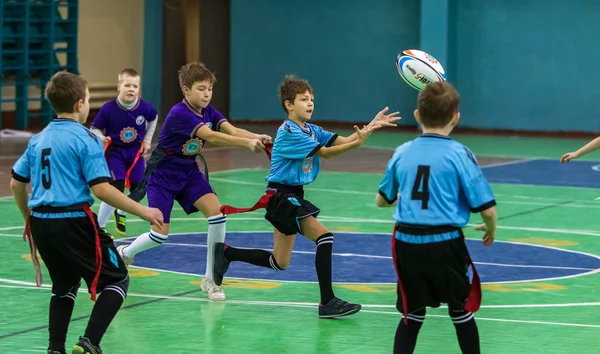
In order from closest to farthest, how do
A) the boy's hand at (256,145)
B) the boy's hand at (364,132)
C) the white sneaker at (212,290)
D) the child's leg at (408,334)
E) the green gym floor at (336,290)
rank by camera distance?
the child's leg at (408,334)
the green gym floor at (336,290)
the boy's hand at (364,132)
the boy's hand at (256,145)
the white sneaker at (212,290)

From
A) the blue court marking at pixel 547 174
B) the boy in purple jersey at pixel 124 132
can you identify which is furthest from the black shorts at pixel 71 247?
the blue court marking at pixel 547 174

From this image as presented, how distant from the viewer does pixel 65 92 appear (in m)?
6.65

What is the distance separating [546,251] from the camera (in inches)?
448

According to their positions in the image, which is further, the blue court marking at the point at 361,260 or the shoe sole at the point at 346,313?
the blue court marking at the point at 361,260

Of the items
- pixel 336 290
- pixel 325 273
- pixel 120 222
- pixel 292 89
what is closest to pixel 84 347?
pixel 325 273

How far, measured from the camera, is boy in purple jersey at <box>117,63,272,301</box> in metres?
9.06

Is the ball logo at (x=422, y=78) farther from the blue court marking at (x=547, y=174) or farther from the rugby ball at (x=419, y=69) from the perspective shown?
the blue court marking at (x=547, y=174)

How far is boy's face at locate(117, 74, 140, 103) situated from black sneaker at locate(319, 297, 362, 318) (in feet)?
13.9

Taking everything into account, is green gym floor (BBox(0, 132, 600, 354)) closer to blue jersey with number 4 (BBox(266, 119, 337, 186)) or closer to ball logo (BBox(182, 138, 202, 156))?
blue jersey with number 4 (BBox(266, 119, 337, 186))

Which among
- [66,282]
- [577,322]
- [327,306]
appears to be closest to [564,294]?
[577,322]

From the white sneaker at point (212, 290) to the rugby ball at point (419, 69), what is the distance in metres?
2.20

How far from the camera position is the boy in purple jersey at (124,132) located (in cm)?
1174

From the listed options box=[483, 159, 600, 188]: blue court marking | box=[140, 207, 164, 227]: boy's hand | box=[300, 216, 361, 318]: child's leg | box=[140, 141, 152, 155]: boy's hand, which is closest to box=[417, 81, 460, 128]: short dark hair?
box=[140, 207, 164, 227]: boy's hand

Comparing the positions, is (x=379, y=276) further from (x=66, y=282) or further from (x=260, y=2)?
(x=260, y=2)
